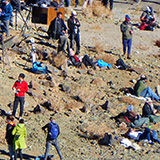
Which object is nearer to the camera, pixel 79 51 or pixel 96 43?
pixel 79 51

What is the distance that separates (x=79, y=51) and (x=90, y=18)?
6.06 m

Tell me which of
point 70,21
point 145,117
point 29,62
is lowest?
point 145,117

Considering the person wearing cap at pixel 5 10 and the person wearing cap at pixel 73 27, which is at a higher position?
the person wearing cap at pixel 5 10

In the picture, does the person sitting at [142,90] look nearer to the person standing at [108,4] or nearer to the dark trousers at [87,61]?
the dark trousers at [87,61]

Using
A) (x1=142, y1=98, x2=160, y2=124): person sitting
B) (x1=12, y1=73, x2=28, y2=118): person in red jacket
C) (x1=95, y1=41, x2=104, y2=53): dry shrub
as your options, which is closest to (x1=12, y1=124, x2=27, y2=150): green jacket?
(x1=12, y1=73, x2=28, y2=118): person in red jacket

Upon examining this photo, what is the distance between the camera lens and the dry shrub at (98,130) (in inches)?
389

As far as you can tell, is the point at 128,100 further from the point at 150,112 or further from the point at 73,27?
the point at 73,27

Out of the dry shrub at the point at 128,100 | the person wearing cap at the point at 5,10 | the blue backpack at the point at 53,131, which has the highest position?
the person wearing cap at the point at 5,10

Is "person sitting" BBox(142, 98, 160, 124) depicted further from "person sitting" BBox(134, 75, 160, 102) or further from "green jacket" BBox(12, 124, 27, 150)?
"green jacket" BBox(12, 124, 27, 150)

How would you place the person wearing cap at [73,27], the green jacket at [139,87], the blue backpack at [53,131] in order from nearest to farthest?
the blue backpack at [53,131] < the green jacket at [139,87] < the person wearing cap at [73,27]

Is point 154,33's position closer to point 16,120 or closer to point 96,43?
point 96,43

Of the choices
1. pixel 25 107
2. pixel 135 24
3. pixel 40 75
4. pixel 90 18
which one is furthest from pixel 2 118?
pixel 135 24

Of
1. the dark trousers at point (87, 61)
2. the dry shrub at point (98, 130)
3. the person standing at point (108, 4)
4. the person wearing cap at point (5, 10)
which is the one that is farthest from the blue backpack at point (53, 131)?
the person standing at point (108, 4)

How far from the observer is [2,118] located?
376 inches
